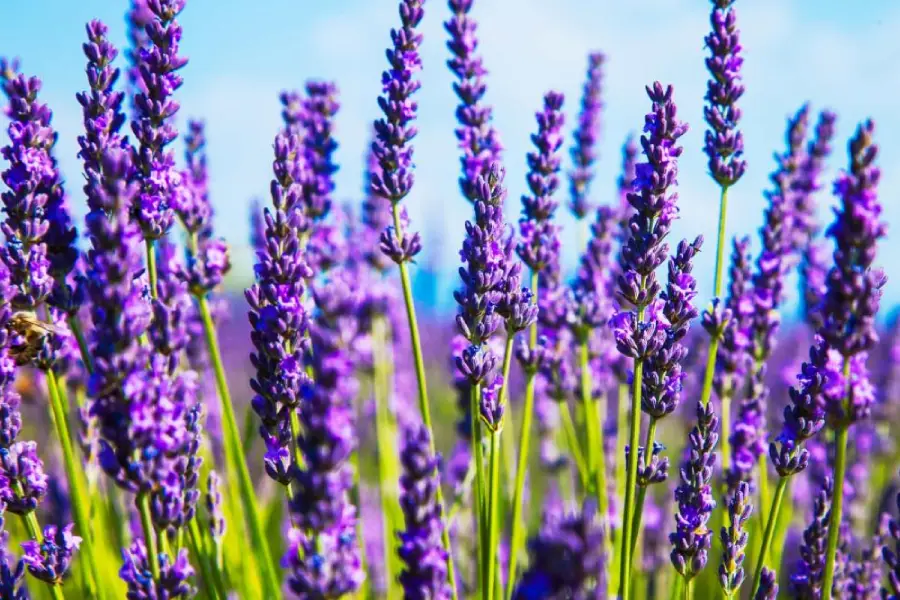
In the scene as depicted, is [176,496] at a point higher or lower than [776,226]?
lower

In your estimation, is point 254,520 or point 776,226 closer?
point 254,520

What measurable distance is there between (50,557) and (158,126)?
1.15 meters

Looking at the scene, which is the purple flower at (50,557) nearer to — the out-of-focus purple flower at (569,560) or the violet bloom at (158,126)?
the violet bloom at (158,126)

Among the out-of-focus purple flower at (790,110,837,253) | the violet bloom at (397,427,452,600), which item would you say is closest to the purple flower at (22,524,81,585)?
the violet bloom at (397,427,452,600)

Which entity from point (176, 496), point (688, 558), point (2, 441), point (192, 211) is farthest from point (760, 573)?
point (192, 211)

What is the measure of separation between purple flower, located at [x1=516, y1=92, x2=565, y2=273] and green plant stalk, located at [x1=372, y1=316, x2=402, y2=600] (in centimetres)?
156

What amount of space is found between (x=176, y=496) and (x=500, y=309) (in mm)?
1040

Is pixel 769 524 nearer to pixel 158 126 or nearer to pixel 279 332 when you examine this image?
pixel 279 332

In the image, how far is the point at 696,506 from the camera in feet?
6.81

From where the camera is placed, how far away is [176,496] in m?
1.50

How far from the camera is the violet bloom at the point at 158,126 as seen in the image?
6.75ft

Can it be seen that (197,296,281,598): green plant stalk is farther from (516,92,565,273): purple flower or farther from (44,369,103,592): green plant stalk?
(516,92,565,273): purple flower

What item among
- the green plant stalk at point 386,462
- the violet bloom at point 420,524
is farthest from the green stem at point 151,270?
the green plant stalk at point 386,462

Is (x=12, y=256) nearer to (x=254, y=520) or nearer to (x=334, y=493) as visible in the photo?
(x=254, y=520)
